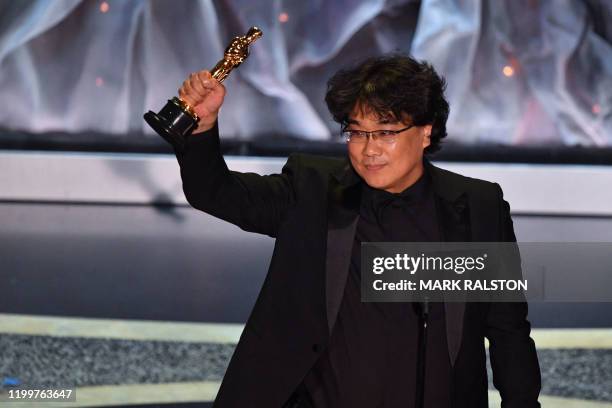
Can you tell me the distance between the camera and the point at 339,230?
212 cm

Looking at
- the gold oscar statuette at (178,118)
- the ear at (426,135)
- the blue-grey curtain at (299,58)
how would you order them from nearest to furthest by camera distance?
the gold oscar statuette at (178,118)
the ear at (426,135)
the blue-grey curtain at (299,58)

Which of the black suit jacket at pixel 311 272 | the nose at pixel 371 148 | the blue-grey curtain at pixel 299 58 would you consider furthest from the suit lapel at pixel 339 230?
the blue-grey curtain at pixel 299 58

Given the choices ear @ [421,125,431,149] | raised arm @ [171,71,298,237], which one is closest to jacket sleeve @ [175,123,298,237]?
raised arm @ [171,71,298,237]

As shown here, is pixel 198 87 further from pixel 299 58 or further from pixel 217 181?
pixel 299 58

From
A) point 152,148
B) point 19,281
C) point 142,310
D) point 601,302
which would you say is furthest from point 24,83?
point 601,302

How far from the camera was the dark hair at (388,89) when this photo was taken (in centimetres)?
207

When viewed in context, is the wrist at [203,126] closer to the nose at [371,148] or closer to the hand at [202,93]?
the hand at [202,93]

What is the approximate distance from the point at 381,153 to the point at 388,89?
134mm

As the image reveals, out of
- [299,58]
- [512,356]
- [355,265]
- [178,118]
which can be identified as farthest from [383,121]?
[299,58]

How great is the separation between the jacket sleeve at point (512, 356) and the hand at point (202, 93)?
2.30 ft

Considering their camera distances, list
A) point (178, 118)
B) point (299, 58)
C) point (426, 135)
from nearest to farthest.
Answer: point (178, 118)
point (426, 135)
point (299, 58)

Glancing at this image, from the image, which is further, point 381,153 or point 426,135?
point 426,135

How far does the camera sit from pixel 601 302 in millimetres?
5613

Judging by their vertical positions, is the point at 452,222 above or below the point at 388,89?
below
